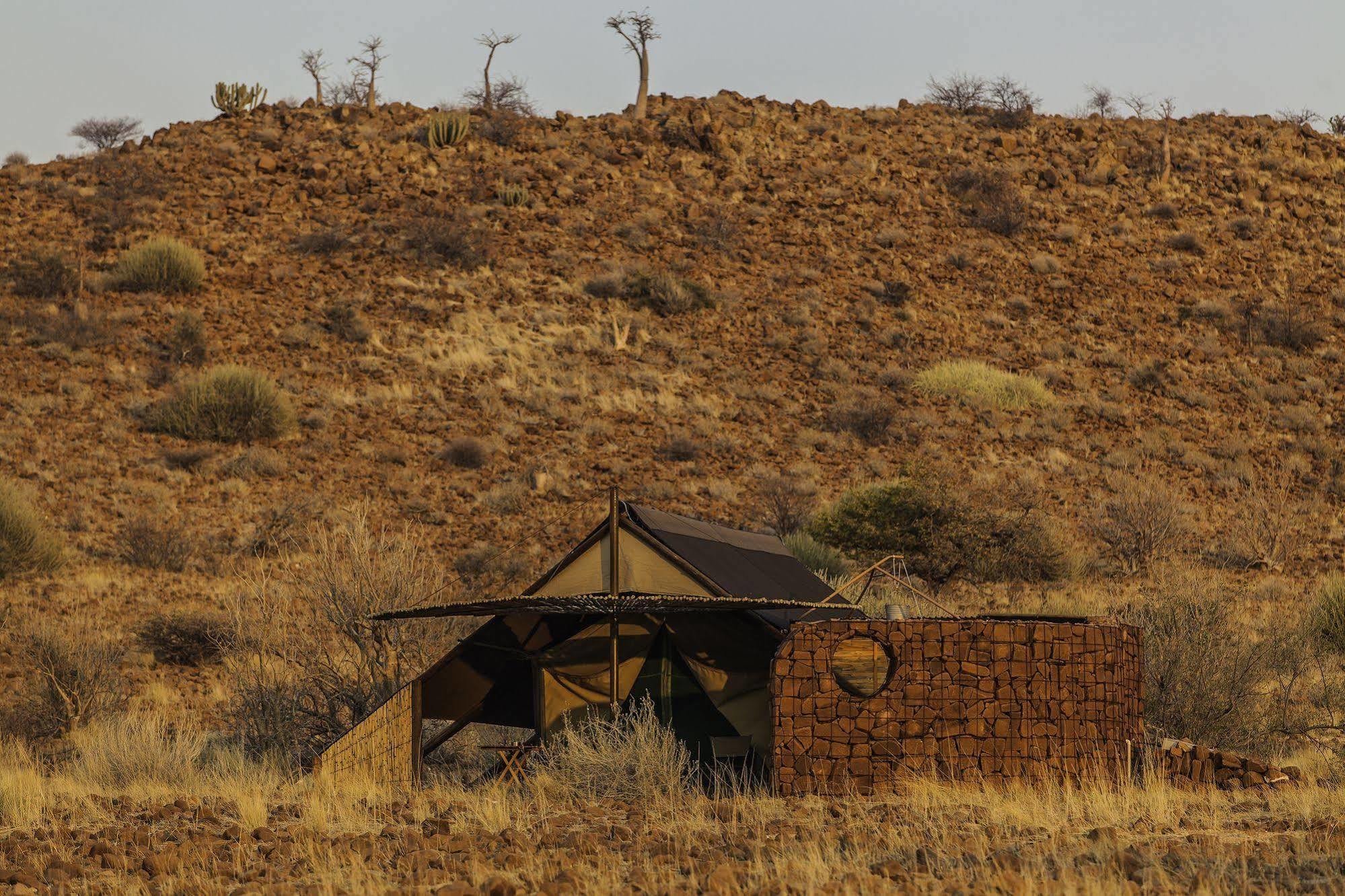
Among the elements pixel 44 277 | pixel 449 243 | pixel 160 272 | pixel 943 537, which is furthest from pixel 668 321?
pixel 44 277

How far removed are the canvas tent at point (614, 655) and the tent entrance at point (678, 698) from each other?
11 mm

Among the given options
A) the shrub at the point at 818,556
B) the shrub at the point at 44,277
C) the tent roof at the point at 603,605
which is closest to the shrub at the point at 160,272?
the shrub at the point at 44,277

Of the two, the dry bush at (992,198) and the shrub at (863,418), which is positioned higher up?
the dry bush at (992,198)

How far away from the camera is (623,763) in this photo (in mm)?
10242

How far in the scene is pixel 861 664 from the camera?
10.0 metres

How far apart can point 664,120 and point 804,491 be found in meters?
23.9

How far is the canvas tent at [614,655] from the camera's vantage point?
11.4m

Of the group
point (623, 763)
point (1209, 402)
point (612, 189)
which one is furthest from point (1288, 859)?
point (612, 189)

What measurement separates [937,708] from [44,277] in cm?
3202

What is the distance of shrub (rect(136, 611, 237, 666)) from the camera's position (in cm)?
1864

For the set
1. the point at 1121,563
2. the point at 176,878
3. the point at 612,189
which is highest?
the point at 612,189

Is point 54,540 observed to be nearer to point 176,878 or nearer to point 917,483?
point 917,483

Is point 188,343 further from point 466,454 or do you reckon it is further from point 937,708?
point 937,708

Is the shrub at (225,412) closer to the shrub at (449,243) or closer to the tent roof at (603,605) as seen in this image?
the shrub at (449,243)
